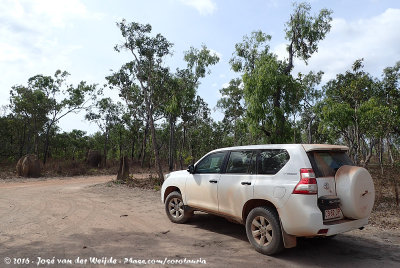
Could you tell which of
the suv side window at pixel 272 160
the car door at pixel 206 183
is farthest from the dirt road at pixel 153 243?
the suv side window at pixel 272 160

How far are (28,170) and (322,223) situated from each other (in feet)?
68.0

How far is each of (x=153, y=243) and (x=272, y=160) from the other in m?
2.61

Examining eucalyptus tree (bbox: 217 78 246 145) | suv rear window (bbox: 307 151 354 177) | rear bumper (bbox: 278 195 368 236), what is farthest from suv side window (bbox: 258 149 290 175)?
eucalyptus tree (bbox: 217 78 246 145)

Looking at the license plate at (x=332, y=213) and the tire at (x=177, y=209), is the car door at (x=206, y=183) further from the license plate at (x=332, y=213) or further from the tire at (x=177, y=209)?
the license plate at (x=332, y=213)

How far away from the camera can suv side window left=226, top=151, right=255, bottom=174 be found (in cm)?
518

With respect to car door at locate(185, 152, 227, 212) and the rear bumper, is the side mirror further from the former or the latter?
the rear bumper

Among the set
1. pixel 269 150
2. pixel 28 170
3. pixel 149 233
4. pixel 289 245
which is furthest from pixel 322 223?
pixel 28 170

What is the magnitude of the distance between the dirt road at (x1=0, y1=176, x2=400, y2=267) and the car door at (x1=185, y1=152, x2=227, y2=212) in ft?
2.05

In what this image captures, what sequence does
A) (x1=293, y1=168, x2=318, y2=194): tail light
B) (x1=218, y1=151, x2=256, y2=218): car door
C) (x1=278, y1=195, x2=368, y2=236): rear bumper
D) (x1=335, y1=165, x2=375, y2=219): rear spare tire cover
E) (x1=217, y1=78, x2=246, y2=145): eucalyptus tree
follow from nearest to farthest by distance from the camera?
(x1=278, y1=195, x2=368, y2=236): rear bumper
(x1=293, y1=168, x2=318, y2=194): tail light
(x1=335, y1=165, x2=375, y2=219): rear spare tire cover
(x1=218, y1=151, x2=256, y2=218): car door
(x1=217, y1=78, x2=246, y2=145): eucalyptus tree

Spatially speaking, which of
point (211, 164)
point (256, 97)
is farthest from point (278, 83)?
point (211, 164)

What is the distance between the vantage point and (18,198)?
10172 mm

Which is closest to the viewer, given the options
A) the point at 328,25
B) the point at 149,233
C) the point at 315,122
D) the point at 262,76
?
the point at 149,233

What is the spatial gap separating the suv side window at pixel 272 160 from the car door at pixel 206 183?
1001 mm

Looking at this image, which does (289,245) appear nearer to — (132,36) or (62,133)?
(132,36)
